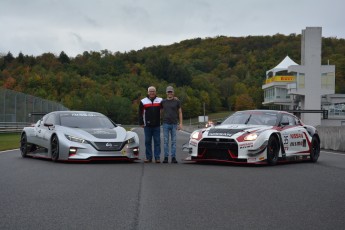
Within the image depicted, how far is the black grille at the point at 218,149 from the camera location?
42.8ft

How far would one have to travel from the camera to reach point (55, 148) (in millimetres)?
13906

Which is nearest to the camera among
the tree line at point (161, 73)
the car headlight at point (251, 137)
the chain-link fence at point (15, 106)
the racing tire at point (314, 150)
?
the car headlight at point (251, 137)

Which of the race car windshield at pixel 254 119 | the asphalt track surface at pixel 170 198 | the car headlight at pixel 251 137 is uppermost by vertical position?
the race car windshield at pixel 254 119

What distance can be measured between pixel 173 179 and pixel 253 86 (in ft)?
416

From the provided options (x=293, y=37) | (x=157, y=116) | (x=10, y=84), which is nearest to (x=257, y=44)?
(x=293, y=37)

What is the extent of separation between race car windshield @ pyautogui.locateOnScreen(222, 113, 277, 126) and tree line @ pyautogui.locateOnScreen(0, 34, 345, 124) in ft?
353

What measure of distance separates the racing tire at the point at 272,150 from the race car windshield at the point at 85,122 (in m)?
3.97

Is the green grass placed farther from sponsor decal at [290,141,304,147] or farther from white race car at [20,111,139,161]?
sponsor decal at [290,141,304,147]

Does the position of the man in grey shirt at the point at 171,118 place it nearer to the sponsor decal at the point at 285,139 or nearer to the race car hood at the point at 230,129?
the race car hood at the point at 230,129

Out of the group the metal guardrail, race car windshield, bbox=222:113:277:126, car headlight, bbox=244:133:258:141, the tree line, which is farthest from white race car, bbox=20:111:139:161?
the tree line

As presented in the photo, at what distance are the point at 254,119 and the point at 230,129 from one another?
1.18 m

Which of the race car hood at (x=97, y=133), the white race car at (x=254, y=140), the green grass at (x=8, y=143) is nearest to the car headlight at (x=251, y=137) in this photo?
the white race car at (x=254, y=140)

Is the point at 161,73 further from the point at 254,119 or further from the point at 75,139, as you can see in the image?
the point at 75,139

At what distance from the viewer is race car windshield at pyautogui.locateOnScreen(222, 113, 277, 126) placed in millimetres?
14298
